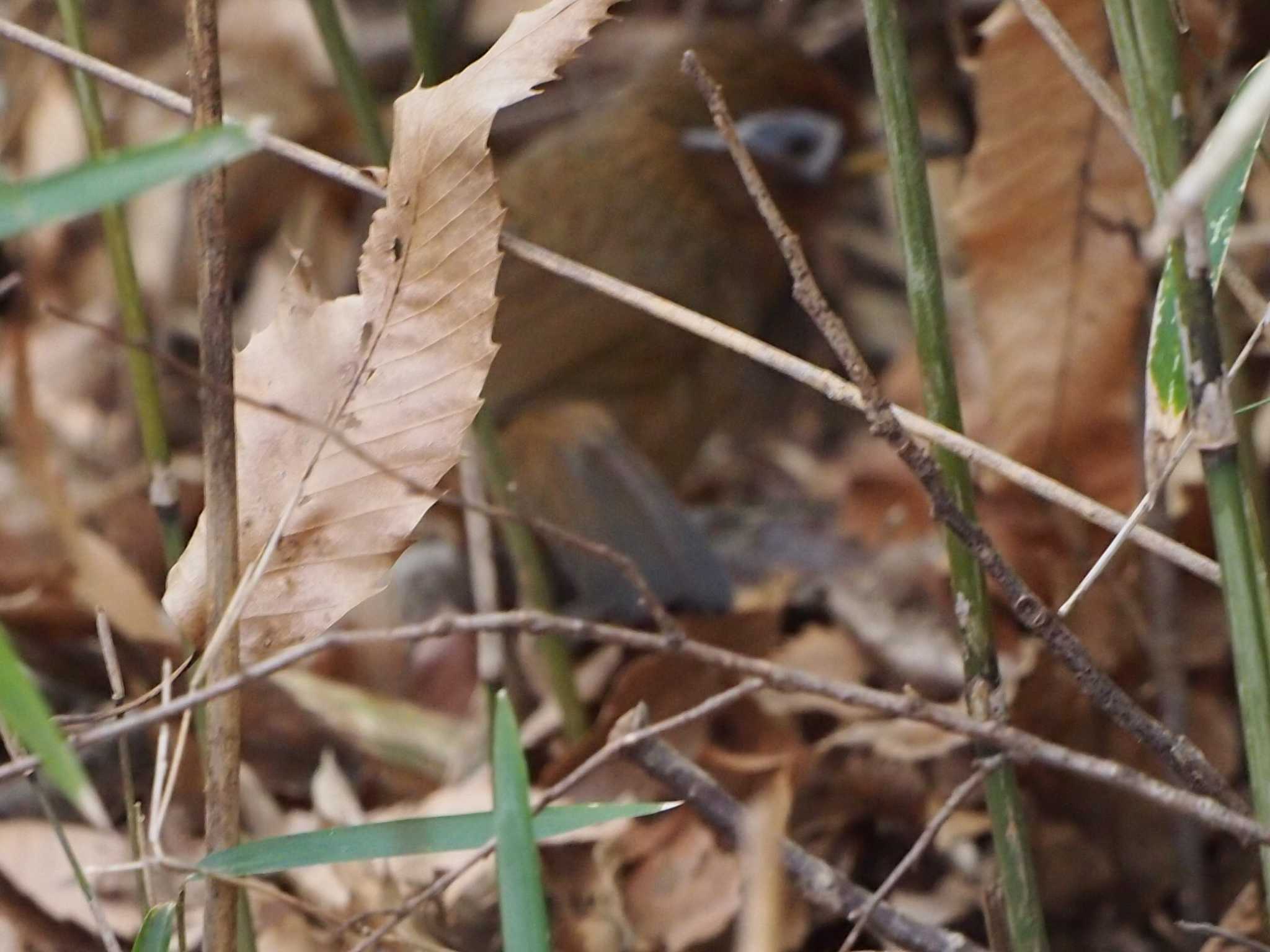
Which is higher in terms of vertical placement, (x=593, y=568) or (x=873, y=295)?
(x=873, y=295)

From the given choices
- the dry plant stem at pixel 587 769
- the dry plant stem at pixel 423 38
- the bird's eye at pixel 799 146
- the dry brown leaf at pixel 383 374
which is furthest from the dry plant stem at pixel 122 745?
the bird's eye at pixel 799 146

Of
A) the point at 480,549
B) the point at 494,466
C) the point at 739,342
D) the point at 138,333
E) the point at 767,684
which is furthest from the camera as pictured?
the point at 480,549

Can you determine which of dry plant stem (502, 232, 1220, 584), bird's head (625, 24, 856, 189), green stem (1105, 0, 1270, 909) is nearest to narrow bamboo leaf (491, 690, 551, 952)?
dry plant stem (502, 232, 1220, 584)

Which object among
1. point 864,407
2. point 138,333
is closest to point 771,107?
point 138,333

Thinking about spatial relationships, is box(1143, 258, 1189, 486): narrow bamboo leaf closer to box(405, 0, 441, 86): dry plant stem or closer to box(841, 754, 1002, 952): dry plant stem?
box(841, 754, 1002, 952): dry plant stem

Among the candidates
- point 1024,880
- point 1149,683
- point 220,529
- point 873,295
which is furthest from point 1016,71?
point 873,295

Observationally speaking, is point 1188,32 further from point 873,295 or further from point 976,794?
point 873,295

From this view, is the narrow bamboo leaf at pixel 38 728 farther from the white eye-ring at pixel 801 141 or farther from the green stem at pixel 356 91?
the white eye-ring at pixel 801 141

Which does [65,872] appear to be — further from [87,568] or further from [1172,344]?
[1172,344]
